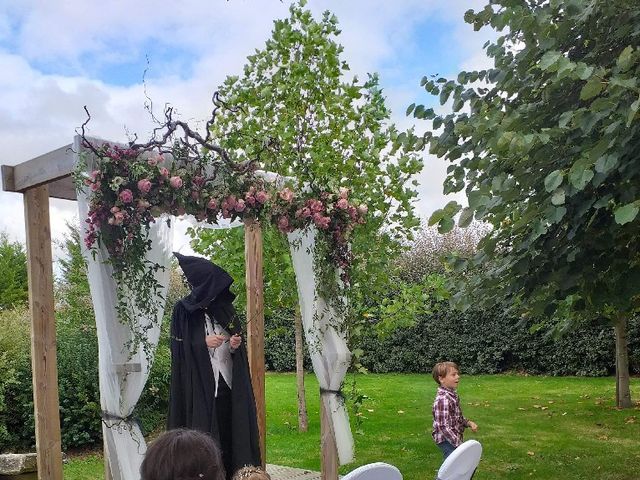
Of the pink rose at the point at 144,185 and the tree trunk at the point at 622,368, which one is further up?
the pink rose at the point at 144,185

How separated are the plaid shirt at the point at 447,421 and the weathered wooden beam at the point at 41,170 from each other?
2713 millimetres

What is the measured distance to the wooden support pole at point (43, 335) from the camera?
4.08 m

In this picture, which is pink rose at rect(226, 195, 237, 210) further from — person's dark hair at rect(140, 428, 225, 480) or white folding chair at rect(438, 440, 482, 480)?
person's dark hair at rect(140, 428, 225, 480)

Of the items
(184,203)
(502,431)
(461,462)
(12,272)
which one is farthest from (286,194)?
(12,272)

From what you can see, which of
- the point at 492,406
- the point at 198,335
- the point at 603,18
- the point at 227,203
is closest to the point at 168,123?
the point at 227,203

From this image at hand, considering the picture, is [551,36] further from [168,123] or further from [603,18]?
[168,123]

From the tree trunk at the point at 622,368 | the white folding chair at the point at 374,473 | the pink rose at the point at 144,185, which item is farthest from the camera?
the tree trunk at the point at 622,368

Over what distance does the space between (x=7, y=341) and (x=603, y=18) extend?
621cm

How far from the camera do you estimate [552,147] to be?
321 centimetres

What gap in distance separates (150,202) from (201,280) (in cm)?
61

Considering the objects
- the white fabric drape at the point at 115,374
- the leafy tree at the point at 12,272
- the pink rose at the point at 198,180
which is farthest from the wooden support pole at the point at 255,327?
the leafy tree at the point at 12,272

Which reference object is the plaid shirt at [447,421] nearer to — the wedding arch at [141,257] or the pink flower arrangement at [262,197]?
the wedding arch at [141,257]

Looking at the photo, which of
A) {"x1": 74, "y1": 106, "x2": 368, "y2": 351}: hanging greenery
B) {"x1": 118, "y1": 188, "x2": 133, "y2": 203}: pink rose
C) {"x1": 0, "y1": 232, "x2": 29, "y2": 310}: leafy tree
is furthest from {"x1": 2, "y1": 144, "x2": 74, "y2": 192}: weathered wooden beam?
{"x1": 0, "y1": 232, "x2": 29, "y2": 310}: leafy tree

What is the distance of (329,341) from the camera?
189 inches
